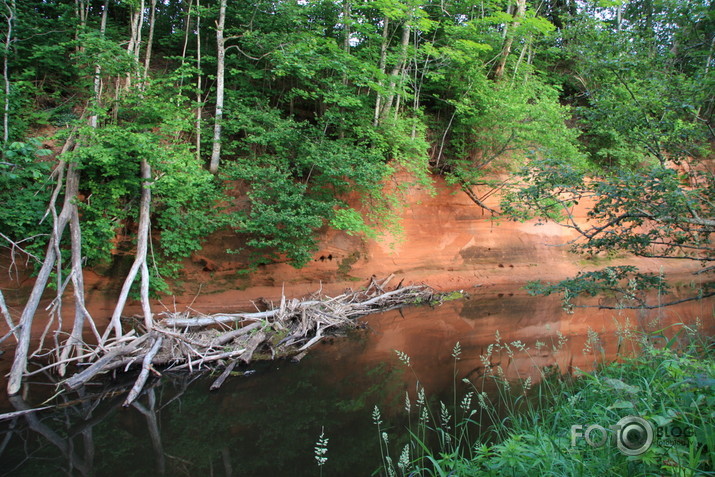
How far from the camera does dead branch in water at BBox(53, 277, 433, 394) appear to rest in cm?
707

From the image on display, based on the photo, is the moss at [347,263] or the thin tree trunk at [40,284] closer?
the thin tree trunk at [40,284]

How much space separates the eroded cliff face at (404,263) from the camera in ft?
35.2

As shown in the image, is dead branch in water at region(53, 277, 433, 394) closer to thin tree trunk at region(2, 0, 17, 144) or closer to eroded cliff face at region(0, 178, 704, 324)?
eroded cliff face at region(0, 178, 704, 324)

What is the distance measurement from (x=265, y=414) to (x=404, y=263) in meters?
9.20

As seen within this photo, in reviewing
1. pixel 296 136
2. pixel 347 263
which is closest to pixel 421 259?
pixel 347 263

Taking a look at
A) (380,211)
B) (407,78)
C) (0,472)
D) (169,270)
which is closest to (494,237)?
(380,211)

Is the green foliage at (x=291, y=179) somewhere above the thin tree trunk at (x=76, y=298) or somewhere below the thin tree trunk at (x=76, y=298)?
above

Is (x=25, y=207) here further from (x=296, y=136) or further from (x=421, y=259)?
(x=421, y=259)

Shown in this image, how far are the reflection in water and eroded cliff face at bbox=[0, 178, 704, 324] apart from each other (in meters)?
3.47

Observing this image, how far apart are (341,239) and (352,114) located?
13.8 feet

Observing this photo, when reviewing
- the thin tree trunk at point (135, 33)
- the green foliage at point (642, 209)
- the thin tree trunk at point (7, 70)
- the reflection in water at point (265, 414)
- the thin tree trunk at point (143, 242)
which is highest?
the thin tree trunk at point (135, 33)

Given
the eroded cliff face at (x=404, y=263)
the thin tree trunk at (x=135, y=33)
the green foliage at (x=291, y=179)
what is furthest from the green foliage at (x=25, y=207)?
the green foliage at (x=291, y=179)

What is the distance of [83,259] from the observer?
28.3 feet

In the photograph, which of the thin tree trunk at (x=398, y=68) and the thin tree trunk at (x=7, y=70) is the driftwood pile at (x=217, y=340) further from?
the thin tree trunk at (x=398, y=68)
